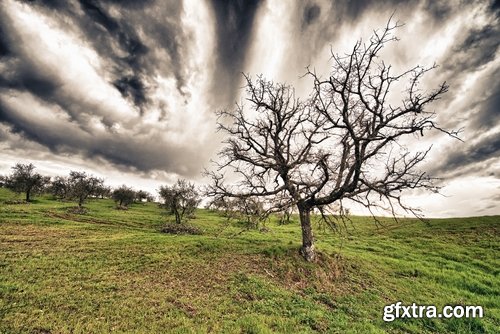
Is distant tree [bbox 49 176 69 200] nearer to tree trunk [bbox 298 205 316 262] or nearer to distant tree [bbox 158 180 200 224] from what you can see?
distant tree [bbox 158 180 200 224]

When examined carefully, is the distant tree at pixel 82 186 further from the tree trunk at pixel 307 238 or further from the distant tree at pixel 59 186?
the tree trunk at pixel 307 238

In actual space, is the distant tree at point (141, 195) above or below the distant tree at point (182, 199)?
above

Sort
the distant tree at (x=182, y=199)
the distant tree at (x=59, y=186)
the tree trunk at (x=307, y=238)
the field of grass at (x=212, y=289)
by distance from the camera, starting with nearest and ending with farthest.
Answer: the field of grass at (x=212, y=289) < the tree trunk at (x=307, y=238) < the distant tree at (x=182, y=199) < the distant tree at (x=59, y=186)

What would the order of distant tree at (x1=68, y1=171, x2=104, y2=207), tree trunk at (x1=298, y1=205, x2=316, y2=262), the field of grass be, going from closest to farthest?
the field of grass
tree trunk at (x1=298, y1=205, x2=316, y2=262)
distant tree at (x1=68, y1=171, x2=104, y2=207)

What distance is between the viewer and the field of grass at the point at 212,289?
8562 millimetres

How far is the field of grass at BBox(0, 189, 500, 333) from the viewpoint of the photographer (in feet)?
28.1

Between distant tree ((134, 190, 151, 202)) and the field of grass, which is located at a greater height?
distant tree ((134, 190, 151, 202))

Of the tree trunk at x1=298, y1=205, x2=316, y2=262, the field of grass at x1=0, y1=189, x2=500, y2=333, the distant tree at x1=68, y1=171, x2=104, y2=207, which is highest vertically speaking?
the distant tree at x1=68, y1=171, x2=104, y2=207

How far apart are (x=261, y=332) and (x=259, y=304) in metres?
2.23

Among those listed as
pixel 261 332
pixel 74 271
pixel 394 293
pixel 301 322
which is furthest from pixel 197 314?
pixel 394 293

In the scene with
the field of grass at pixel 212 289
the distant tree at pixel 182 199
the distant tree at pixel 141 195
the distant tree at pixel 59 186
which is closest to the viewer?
the field of grass at pixel 212 289

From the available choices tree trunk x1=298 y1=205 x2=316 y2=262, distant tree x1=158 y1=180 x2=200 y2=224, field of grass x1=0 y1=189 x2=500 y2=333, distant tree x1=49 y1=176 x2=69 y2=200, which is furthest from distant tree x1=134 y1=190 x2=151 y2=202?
tree trunk x1=298 y1=205 x2=316 y2=262

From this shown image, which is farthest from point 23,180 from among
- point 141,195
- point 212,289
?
point 212,289

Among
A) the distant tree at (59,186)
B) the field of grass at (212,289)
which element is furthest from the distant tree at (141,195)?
the field of grass at (212,289)
